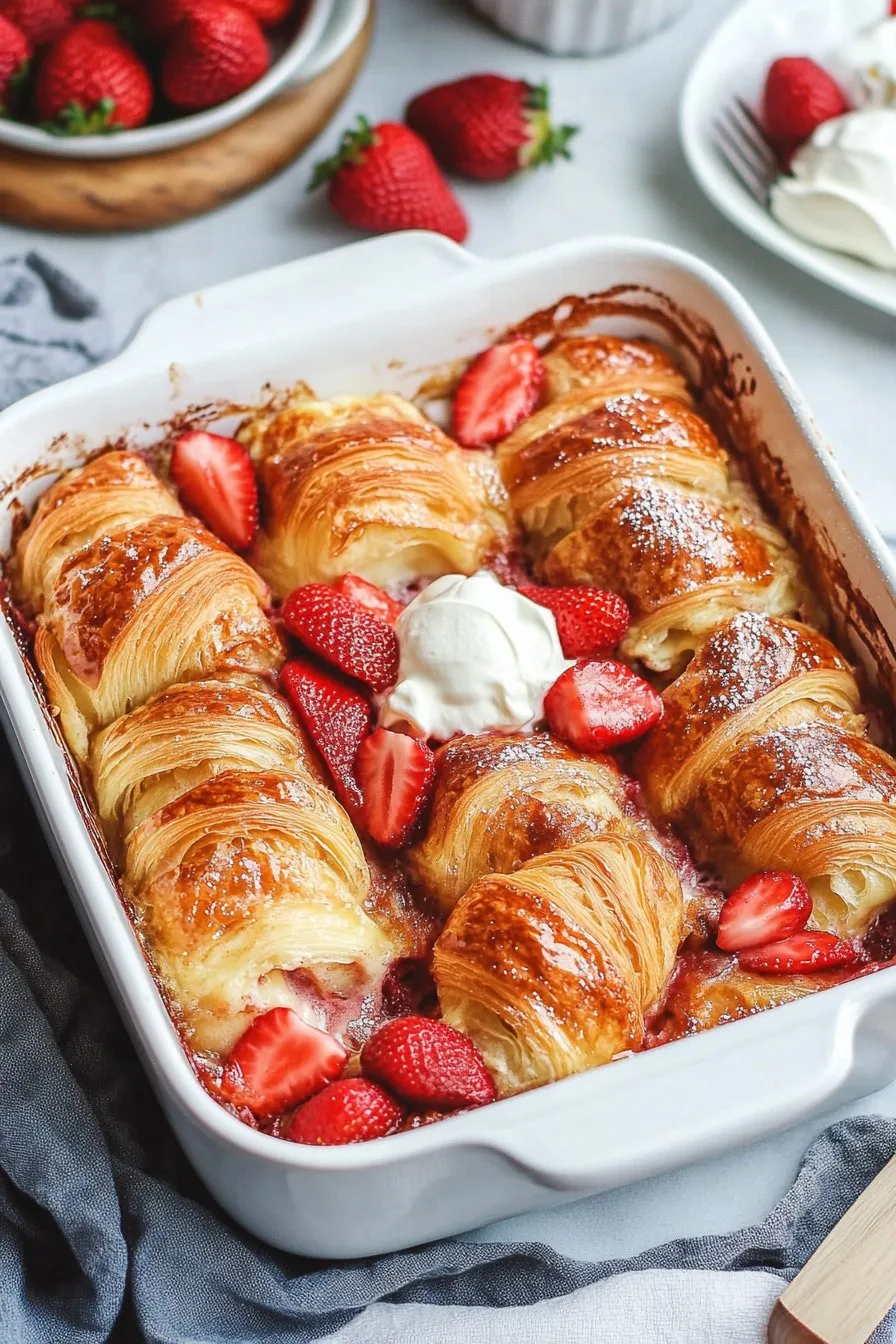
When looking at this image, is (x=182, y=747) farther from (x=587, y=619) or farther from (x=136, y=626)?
(x=587, y=619)

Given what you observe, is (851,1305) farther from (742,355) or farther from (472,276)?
(472,276)

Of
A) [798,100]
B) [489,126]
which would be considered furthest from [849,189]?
[489,126]

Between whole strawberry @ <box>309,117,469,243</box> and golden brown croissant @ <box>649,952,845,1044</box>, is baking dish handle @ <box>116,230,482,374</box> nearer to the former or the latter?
whole strawberry @ <box>309,117,469,243</box>

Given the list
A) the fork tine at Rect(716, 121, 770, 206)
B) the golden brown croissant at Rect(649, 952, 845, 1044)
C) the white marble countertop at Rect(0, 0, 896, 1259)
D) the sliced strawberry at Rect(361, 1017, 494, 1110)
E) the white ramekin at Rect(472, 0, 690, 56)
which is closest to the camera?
the sliced strawberry at Rect(361, 1017, 494, 1110)

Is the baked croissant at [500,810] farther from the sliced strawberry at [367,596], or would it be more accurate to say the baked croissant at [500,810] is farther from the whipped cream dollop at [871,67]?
the whipped cream dollop at [871,67]

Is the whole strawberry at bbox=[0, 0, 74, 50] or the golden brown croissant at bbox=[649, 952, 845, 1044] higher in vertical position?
the whole strawberry at bbox=[0, 0, 74, 50]

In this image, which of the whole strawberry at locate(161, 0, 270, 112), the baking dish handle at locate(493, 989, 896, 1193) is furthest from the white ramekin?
the baking dish handle at locate(493, 989, 896, 1193)

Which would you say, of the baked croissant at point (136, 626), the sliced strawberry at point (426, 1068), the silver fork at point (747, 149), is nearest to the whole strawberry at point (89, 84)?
the baked croissant at point (136, 626)
